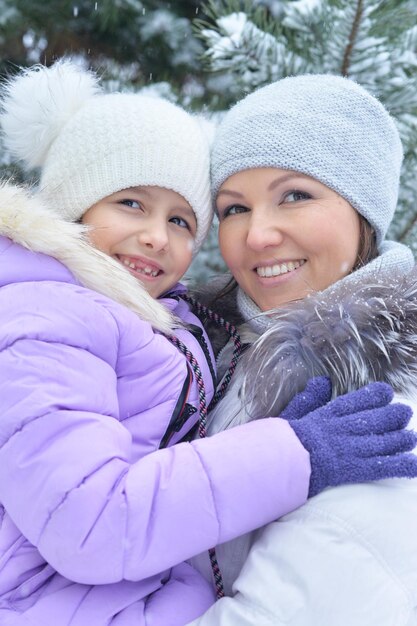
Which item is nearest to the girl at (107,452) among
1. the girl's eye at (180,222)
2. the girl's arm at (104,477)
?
the girl's arm at (104,477)

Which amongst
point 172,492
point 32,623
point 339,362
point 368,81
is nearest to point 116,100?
point 368,81

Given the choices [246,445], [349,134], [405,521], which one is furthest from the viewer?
[349,134]

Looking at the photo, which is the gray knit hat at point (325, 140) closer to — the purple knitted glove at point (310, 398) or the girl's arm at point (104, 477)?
the purple knitted glove at point (310, 398)

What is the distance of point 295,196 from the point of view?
181cm

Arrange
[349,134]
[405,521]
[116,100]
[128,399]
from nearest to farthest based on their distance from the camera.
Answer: [405,521] → [128,399] → [349,134] → [116,100]

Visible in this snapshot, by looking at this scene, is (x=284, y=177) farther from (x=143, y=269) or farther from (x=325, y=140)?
(x=143, y=269)

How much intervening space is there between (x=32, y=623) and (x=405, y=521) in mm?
770

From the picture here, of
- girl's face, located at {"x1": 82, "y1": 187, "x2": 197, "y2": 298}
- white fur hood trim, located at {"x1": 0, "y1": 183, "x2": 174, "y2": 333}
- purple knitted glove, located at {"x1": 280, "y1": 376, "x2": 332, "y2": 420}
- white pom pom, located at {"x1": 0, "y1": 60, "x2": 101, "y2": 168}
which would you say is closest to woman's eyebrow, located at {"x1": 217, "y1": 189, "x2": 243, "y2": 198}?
girl's face, located at {"x1": 82, "y1": 187, "x2": 197, "y2": 298}

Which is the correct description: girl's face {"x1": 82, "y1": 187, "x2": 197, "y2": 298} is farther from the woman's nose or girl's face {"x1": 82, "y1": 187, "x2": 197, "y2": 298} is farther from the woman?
the woman's nose

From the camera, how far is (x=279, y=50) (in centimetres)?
237

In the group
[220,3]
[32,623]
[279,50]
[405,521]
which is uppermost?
[220,3]

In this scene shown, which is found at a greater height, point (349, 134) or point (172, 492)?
point (349, 134)

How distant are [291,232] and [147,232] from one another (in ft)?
1.40

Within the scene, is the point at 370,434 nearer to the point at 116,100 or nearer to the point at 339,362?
the point at 339,362
